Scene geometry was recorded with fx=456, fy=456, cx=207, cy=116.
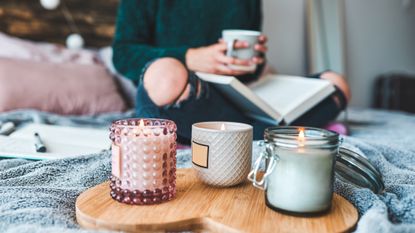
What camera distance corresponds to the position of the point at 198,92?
1095 millimetres

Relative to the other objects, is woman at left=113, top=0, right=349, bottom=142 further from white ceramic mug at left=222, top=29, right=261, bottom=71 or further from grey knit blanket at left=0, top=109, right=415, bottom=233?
grey knit blanket at left=0, top=109, right=415, bottom=233

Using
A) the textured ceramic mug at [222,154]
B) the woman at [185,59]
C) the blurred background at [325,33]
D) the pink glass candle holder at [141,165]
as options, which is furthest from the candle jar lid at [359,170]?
the blurred background at [325,33]

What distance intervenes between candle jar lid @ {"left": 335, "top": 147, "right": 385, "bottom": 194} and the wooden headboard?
145 cm

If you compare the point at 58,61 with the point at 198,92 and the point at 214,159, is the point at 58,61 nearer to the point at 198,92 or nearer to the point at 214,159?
the point at 198,92

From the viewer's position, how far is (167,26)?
4.59 ft

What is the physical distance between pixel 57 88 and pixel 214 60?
584 mm

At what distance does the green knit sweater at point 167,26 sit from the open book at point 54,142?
30cm

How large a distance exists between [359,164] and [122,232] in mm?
332

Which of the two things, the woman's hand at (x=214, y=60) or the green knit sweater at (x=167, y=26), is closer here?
the woman's hand at (x=214, y=60)

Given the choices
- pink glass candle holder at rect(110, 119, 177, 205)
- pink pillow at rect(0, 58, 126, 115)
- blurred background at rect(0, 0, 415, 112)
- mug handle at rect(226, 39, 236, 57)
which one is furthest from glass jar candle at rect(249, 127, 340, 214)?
blurred background at rect(0, 0, 415, 112)

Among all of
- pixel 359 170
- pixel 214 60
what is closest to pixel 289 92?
pixel 214 60

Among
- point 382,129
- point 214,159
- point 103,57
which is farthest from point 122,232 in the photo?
point 103,57

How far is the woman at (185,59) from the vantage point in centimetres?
107

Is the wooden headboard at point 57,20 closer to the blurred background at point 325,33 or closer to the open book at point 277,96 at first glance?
the blurred background at point 325,33
